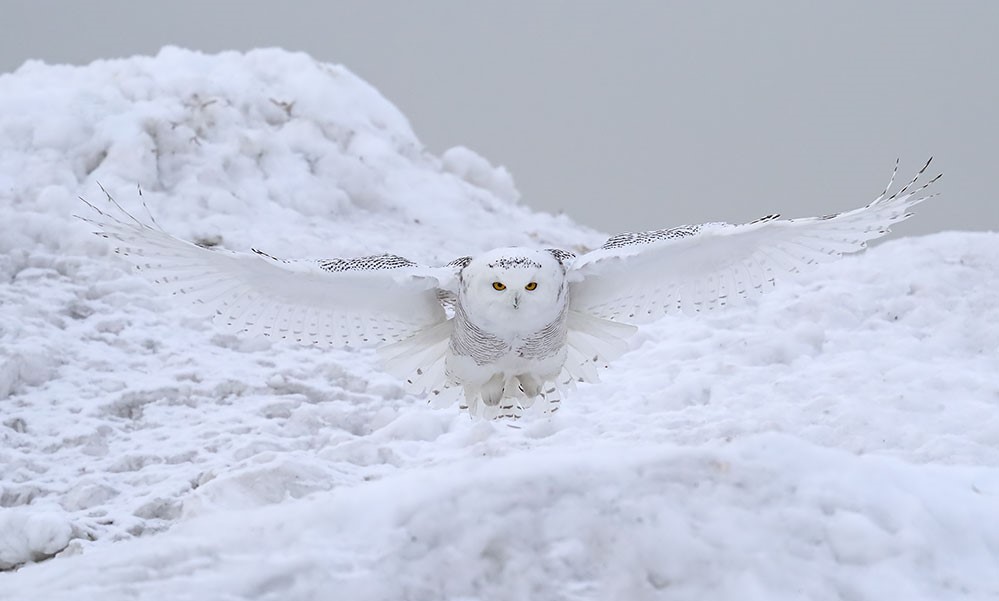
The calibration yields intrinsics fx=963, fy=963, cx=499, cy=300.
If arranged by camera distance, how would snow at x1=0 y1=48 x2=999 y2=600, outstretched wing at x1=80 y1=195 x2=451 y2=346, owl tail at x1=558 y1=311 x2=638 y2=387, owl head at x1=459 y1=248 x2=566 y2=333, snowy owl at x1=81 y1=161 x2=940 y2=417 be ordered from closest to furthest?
snow at x1=0 y1=48 x2=999 y2=600 → owl head at x1=459 y1=248 x2=566 y2=333 → snowy owl at x1=81 y1=161 x2=940 y2=417 → outstretched wing at x1=80 y1=195 x2=451 y2=346 → owl tail at x1=558 y1=311 x2=638 y2=387

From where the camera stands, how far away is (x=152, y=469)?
18.0ft

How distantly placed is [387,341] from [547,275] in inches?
57.3

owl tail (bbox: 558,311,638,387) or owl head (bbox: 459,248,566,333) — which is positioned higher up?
owl tail (bbox: 558,311,638,387)

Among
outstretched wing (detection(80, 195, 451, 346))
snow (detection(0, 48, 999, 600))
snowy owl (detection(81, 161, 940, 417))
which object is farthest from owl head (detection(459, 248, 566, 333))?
snow (detection(0, 48, 999, 600))

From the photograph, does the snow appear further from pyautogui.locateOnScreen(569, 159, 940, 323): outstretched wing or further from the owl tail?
pyautogui.locateOnScreen(569, 159, 940, 323): outstretched wing

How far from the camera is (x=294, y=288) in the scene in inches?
194

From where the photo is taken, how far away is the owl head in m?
4.34

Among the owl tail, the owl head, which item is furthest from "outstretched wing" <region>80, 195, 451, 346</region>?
the owl tail

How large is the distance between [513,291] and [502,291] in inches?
2.6

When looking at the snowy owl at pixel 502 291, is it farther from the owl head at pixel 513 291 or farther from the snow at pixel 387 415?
the snow at pixel 387 415

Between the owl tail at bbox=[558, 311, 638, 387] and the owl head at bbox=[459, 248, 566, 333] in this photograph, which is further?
the owl tail at bbox=[558, 311, 638, 387]

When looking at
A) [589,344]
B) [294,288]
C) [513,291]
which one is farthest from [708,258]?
[294,288]

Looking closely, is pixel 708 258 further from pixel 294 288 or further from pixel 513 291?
pixel 294 288

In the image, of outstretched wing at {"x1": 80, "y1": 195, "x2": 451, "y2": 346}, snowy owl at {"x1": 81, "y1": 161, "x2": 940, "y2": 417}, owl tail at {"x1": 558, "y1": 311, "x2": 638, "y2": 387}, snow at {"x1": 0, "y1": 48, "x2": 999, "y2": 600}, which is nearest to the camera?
snow at {"x1": 0, "y1": 48, "x2": 999, "y2": 600}
